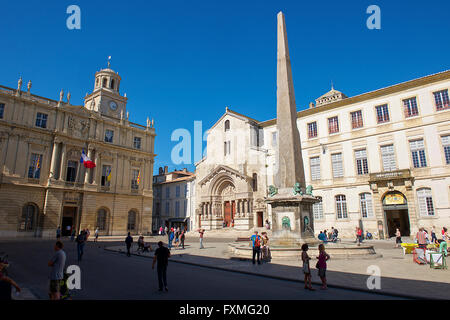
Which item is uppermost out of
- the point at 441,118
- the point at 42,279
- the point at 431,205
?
the point at 441,118

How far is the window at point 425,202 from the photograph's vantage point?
2086 cm

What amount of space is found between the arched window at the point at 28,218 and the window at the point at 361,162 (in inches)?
1226

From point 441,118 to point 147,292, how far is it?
2403cm

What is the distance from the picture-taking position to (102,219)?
3309 centimetres

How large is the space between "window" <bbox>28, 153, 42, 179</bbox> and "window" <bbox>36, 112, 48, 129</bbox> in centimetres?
318

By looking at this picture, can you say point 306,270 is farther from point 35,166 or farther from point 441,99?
point 35,166

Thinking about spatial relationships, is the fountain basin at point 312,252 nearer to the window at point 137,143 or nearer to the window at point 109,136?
the window at point 109,136

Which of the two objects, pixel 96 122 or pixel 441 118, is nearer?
pixel 441 118

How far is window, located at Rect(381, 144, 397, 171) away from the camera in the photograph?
75.9 feet

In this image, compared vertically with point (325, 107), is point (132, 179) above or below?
below

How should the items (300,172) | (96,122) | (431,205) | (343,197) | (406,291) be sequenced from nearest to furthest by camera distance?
1. (406,291)
2. (300,172)
3. (431,205)
4. (343,197)
5. (96,122)

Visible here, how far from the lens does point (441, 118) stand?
21219mm
